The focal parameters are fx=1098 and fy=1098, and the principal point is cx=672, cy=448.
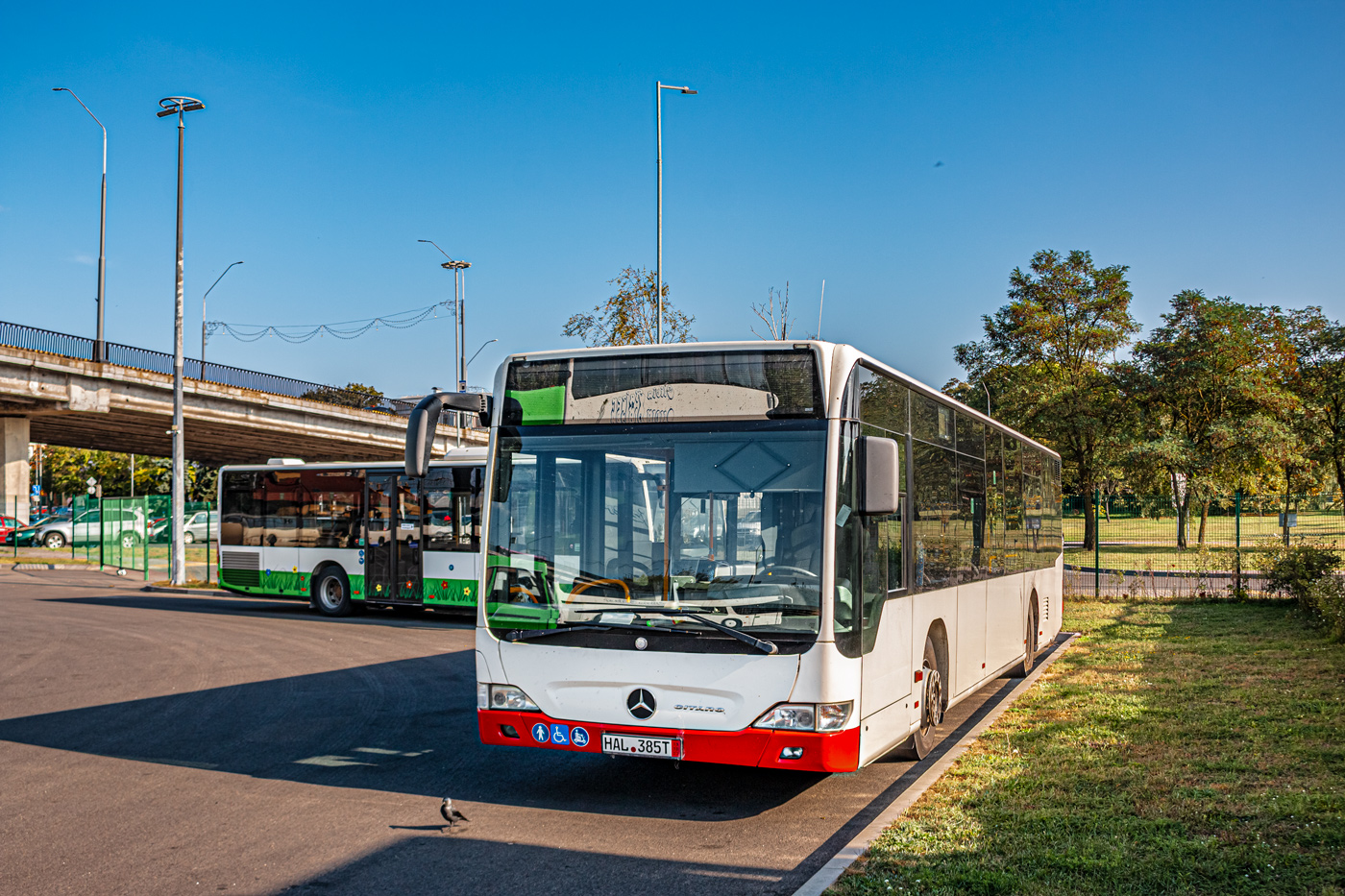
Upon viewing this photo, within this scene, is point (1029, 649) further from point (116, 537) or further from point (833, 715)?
point (116, 537)

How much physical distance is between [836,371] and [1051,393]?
40.2m

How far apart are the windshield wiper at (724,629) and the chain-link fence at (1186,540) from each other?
51.7 feet

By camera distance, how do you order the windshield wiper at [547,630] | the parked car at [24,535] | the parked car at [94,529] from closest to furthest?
the windshield wiper at [547,630], the parked car at [94,529], the parked car at [24,535]

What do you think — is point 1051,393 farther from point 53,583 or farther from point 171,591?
A: point 53,583

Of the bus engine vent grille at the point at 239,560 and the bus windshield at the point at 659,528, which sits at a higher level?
the bus windshield at the point at 659,528

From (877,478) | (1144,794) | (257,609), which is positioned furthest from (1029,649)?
(257,609)

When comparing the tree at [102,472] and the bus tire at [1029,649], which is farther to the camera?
the tree at [102,472]

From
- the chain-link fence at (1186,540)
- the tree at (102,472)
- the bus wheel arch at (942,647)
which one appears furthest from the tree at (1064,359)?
the tree at (102,472)

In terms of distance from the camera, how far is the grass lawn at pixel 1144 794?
5297 millimetres

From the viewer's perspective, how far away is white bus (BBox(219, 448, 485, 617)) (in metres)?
20.2

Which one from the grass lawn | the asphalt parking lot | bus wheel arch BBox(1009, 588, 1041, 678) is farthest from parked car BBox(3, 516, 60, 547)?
the grass lawn

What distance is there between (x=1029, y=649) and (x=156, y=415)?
40.2 meters

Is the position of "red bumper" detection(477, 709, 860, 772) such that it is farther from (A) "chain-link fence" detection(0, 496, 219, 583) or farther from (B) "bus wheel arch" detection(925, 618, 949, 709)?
(A) "chain-link fence" detection(0, 496, 219, 583)

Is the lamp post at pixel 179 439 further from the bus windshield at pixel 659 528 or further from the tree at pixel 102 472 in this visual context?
the tree at pixel 102 472
